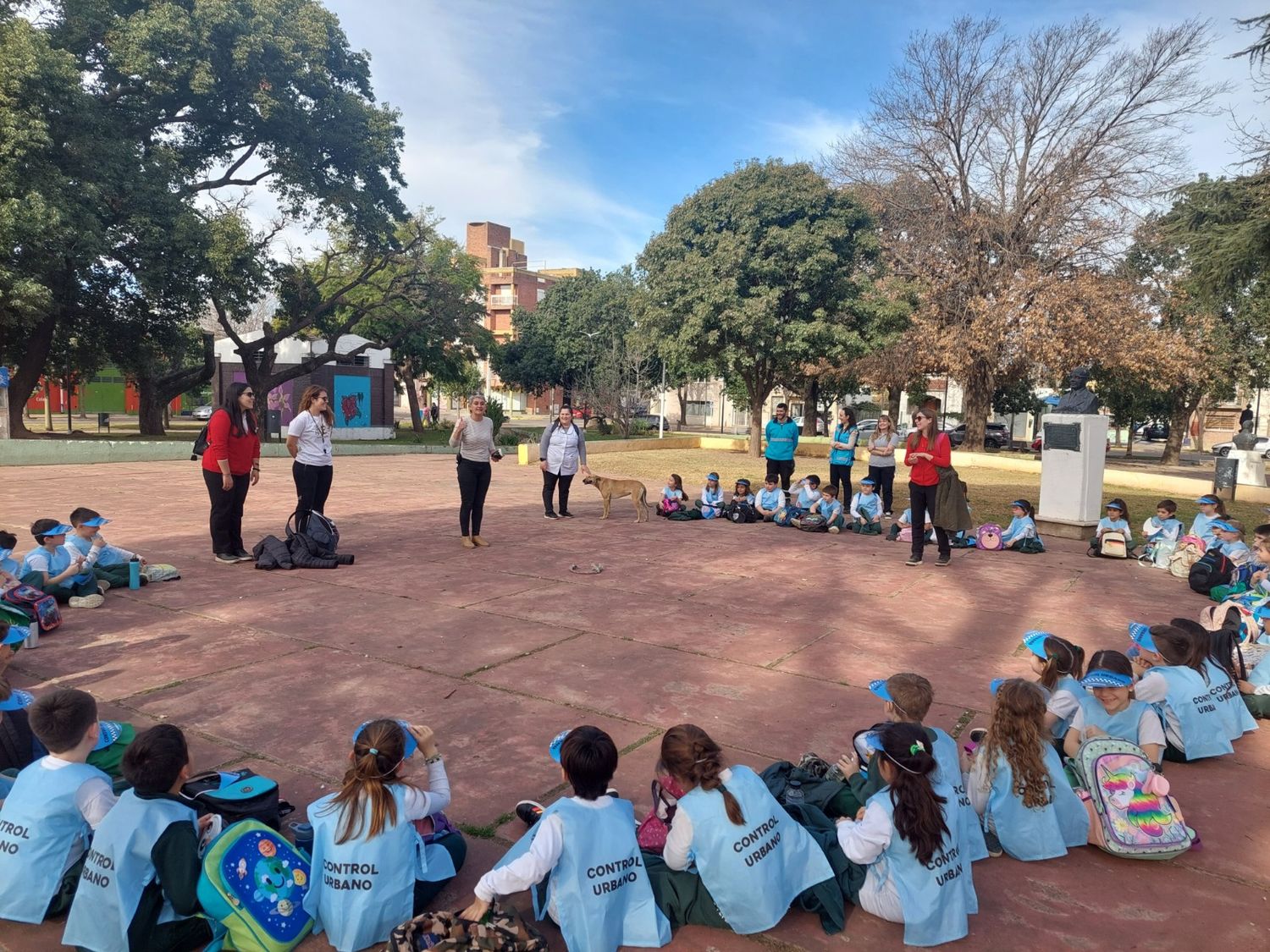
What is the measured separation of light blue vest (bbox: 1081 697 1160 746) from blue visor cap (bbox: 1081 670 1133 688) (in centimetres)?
12

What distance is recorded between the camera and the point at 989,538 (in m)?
10.1

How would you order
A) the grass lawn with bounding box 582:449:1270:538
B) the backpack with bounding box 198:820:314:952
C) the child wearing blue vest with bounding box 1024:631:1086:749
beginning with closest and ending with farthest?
the backpack with bounding box 198:820:314:952 → the child wearing blue vest with bounding box 1024:631:1086:749 → the grass lawn with bounding box 582:449:1270:538

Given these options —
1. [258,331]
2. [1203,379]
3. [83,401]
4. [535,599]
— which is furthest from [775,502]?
[83,401]

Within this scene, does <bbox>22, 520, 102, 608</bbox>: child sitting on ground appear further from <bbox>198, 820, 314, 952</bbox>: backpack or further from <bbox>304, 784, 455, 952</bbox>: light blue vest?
<bbox>304, 784, 455, 952</bbox>: light blue vest

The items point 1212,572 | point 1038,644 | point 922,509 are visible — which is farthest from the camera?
point 922,509

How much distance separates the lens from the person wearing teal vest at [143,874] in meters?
2.50

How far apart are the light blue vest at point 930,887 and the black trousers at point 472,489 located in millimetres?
6977

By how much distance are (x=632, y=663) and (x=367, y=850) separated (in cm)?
290

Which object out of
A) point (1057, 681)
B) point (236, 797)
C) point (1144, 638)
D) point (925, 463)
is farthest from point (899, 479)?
point (236, 797)

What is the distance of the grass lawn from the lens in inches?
537

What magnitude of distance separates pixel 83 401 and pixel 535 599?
61.5 m

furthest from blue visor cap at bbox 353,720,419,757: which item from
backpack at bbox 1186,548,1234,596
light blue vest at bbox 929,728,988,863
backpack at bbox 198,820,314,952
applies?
backpack at bbox 1186,548,1234,596

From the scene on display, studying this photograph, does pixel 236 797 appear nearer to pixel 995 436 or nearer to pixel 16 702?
pixel 16 702

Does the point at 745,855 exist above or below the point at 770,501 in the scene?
below
